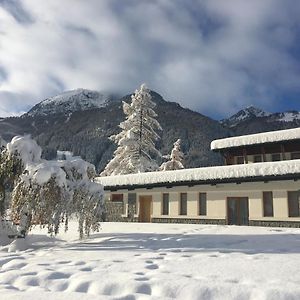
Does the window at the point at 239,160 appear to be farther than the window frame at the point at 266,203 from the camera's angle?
Yes

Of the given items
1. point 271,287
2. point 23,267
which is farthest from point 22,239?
point 271,287

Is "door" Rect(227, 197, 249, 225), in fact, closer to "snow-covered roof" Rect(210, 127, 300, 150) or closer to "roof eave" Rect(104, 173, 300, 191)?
"roof eave" Rect(104, 173, 300, 191)

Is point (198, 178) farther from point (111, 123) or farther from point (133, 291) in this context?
point (111, 123)

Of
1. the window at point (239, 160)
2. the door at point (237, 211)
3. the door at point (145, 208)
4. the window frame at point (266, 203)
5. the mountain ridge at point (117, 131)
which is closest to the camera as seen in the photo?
the window frame at point (266, 203)

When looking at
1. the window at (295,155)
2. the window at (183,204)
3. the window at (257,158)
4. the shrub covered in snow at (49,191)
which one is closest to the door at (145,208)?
the window at (183,204)

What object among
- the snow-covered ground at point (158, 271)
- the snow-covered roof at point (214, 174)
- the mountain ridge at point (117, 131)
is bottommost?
the snow-covered ground at point (158, 271)

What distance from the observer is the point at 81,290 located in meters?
6.63

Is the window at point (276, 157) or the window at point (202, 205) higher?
the window at point (276, 157)

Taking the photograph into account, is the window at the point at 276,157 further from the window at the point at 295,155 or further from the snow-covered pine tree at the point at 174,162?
the snow-covered pine tree at the point at 174,162

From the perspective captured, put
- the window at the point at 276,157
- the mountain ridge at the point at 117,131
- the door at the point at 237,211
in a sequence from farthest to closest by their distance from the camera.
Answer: the mountain ridge at the point at 117,131 < the window at the point at 276,157 < the door at the point at 237,211

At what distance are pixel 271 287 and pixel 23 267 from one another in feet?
18.4

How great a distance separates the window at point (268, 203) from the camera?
72.0 ft

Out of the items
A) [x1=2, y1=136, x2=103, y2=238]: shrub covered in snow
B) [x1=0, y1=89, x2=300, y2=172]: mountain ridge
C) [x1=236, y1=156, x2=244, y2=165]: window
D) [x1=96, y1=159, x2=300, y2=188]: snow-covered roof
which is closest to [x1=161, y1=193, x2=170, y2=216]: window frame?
[x1=96, y1=159, x2=300, y2=188]: snow-covered roof

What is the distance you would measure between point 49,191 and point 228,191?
1334 centimetres
